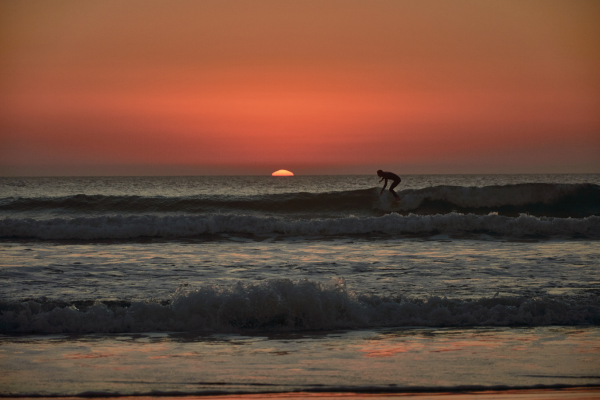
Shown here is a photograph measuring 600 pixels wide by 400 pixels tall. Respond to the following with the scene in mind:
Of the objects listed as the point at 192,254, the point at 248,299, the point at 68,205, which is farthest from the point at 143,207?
the point at 248,299

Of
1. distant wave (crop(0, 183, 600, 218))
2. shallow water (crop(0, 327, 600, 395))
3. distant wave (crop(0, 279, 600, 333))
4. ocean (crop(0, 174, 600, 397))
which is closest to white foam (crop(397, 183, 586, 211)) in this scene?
distant wave (crop(0, 183, 600, 218))

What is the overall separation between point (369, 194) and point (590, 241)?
12.6 metres

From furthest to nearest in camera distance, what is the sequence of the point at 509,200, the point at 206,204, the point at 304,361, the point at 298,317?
the point at 206,204 < the point at 509,200 < the point at 298,317 < the point at 304,361

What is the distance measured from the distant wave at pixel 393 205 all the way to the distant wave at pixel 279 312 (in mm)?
16257

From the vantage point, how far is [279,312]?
22.0 feet

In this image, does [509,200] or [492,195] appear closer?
[509,200]

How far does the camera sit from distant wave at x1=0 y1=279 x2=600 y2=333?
255 inches

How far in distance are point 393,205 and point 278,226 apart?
904cm

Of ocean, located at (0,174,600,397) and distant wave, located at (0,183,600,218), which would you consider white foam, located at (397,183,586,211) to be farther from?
ocean, located at (0,174,600,397)

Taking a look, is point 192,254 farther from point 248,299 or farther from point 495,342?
point 495,342

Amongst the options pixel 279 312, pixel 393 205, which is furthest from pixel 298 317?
pixel 393 205

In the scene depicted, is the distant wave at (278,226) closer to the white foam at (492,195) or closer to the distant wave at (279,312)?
the white foam at (492,195)

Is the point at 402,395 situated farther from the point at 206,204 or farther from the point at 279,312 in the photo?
the point at 206,204

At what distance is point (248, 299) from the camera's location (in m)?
6.78
